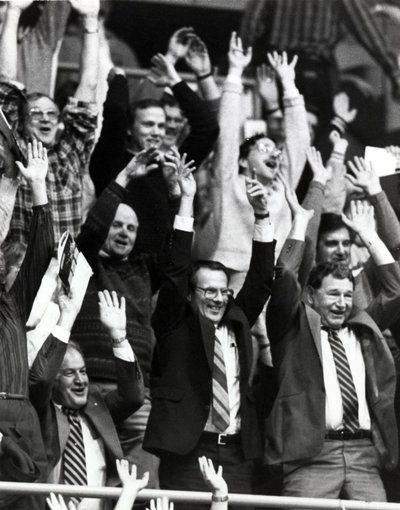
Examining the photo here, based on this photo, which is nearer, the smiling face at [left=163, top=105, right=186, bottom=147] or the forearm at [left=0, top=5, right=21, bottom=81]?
the forearm at [left=0, top=5, right=21, bottom=81]

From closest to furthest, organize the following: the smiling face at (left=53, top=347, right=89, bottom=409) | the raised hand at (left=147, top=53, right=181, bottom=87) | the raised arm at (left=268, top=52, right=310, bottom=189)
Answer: the smiling face at (left=53, top=347, right=89, bottom=409) < the raised hand at (left=147, top=53, right=181, bottom=87) < the raised arm at (left=268, top=52, right=310, bottom=189)

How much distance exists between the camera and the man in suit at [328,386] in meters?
7.33

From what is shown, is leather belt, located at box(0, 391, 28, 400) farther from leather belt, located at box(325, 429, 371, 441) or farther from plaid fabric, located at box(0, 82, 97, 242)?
leather belt, located at box(325, 429, 371, 441)

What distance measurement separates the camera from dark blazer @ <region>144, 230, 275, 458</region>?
23.6ft

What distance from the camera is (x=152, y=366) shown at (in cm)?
754

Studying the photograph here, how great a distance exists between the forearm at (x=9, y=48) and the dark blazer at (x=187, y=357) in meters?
1.31

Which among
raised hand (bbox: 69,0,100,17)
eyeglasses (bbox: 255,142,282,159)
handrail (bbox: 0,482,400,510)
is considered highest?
raised hand (bbox: 69,0,100,17)

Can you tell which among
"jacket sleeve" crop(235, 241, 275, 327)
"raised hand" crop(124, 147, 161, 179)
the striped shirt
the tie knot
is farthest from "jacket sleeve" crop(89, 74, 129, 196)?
the tie knot

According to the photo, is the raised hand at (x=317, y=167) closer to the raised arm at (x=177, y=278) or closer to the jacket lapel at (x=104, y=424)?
the raised arm at (x=177, y=278)

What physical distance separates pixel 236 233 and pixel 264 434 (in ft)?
3.69

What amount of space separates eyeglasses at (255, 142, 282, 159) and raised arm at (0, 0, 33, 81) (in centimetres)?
Answer: 128

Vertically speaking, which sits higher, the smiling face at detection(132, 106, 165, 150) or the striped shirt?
the smiling face at detection(132, 106, 165, 150)

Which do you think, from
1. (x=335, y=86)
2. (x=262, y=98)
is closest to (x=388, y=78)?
(x=335, y=86)

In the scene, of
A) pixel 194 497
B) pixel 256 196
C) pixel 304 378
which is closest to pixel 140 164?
pixel 256 196
